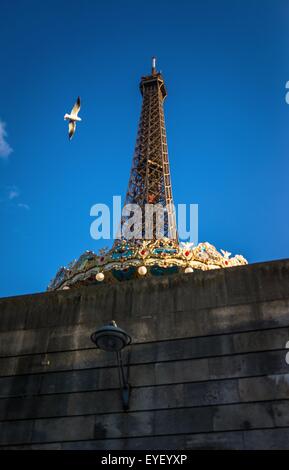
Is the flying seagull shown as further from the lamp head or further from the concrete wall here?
the lamp head

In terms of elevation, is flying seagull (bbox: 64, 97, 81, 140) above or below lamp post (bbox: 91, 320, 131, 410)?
above

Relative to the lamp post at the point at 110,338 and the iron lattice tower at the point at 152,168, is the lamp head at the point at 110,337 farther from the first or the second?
the iron lattice tower at the point at 152,168

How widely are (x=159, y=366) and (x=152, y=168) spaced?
50826 mm

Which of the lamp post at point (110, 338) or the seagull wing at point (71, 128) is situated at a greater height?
the seagull wing at point (71, 128)

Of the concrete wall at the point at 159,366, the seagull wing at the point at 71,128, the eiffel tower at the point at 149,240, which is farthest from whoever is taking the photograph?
the eiffel tower at the point at 149,240

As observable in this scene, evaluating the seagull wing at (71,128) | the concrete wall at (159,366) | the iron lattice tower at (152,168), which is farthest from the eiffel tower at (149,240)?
the concrete wall at (159,366)

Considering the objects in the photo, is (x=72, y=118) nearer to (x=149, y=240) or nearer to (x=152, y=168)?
(x=149, y=240)

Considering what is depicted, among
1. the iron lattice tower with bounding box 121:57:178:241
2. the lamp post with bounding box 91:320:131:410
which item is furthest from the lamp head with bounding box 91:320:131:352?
the iron lattice tower with bounding box 121:57:178:241

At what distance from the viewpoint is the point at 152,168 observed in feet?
202

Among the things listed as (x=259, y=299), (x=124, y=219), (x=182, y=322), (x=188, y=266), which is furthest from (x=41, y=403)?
(x=124, y=219)

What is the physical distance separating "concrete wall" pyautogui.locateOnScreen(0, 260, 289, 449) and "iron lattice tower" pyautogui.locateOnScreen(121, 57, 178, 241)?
4050cm

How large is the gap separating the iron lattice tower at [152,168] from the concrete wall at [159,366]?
40.5 metres

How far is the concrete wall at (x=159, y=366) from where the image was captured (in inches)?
423

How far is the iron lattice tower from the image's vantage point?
5797 cm
